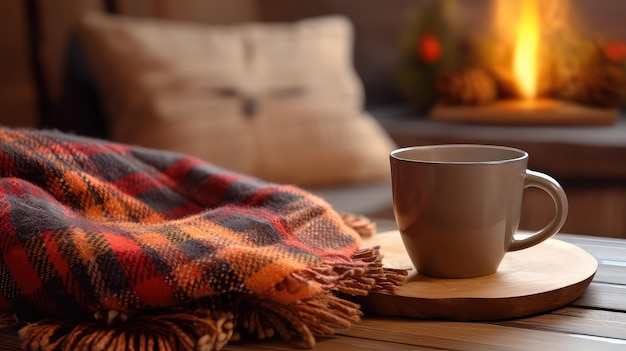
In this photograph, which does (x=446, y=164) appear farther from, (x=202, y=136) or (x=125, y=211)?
(x=202, y=136)

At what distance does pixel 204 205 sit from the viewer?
31.2 inches

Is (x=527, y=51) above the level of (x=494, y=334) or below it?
above

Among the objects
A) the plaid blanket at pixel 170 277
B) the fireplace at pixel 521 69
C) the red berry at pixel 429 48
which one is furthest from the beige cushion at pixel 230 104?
the plaid blanket at pixel 170 277

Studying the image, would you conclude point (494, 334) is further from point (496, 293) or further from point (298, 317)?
point (298, 317)

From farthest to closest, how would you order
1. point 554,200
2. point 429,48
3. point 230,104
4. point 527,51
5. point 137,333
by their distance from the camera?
point 429,48 → point 527,51 → point 230,104 → point 554,200 → point 137,333

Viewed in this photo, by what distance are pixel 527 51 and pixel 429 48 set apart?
27 cm

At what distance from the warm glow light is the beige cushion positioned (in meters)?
0.55

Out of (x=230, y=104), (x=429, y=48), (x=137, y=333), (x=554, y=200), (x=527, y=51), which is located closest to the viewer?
(x=137, y=333)

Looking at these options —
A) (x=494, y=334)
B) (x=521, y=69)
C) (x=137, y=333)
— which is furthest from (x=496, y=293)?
(x=521, y=69)

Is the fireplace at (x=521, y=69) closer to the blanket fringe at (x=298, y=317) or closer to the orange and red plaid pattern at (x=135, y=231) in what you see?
the orange and red plaid pattern at (x=135, y=231)

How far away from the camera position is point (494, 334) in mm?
595

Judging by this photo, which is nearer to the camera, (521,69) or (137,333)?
(137,333)

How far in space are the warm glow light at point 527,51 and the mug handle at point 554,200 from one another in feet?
4.98

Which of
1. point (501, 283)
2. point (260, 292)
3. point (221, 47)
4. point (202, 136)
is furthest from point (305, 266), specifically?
point (221, 47)
